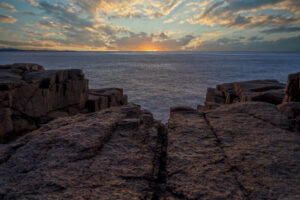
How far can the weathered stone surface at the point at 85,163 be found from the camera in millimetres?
2064

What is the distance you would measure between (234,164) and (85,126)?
2.69 metres

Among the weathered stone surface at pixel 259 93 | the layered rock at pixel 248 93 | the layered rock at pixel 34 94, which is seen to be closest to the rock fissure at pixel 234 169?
the layered rock at pixel 248 93

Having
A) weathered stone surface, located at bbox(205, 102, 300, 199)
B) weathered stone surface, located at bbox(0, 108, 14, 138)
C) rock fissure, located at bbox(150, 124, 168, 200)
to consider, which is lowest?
weathered stone surface, located at bbox(0, 108, 14, 138)

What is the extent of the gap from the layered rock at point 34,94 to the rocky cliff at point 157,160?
26.0ft

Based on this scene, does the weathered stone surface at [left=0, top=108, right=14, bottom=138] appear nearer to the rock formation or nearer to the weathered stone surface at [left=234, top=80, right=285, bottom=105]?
the rock formation

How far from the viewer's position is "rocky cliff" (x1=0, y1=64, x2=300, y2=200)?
206cm

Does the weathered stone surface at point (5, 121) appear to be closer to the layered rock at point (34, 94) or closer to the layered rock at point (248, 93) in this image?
the layered rock at point (34, 94)

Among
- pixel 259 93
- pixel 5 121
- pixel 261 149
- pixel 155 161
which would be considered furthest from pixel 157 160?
pixel 5 121

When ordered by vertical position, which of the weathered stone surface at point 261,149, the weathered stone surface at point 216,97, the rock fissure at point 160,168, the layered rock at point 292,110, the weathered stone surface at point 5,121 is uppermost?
the layered rock at point 292,110

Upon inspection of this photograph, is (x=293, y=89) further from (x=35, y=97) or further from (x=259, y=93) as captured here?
(x=35, y=97)

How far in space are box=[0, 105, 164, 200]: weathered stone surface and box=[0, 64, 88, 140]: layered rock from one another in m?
8.11

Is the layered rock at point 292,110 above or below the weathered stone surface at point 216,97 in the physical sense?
above

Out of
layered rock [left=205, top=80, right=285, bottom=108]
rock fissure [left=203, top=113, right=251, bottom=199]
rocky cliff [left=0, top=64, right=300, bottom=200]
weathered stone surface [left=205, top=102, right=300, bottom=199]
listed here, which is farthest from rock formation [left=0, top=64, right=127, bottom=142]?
rock fissure [left=203, top=113, right=251, bottom=199]

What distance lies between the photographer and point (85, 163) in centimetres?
253
